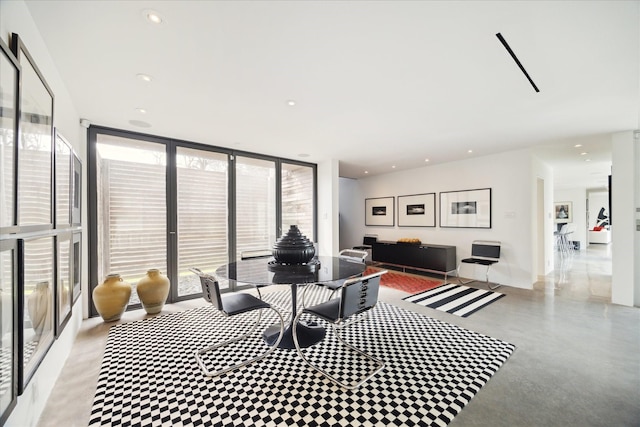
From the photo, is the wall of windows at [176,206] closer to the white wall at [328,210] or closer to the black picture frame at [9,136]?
the white wall at [328,210]

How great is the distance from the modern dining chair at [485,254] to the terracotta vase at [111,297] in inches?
218

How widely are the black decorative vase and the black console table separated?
374cm

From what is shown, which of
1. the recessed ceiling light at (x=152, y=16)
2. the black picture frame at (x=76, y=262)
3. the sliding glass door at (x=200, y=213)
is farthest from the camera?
the sliding glass door at (x=200, y=213)

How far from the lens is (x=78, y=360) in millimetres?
2309

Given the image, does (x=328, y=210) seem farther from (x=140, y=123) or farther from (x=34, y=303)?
(x=34, y=303)

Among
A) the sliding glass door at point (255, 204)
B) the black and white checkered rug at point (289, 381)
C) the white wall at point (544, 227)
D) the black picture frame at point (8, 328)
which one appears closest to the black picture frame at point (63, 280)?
the black and white checkered rug at point (289, 381)

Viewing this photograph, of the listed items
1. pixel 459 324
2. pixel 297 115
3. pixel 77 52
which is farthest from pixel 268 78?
pixel 459 324

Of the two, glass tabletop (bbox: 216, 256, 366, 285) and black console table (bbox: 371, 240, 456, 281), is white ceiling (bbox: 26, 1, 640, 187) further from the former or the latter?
black console table (bbox: 371, 240, 456, 281)

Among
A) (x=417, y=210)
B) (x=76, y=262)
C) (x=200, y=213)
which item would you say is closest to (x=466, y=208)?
(x=417, y=210)

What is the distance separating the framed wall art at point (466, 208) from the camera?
5207 millimetres

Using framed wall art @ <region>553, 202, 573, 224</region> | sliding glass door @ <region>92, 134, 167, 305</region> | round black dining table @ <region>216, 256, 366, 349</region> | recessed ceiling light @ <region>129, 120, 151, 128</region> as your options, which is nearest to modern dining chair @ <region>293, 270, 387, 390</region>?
round black dining table @ <region>216, 256, 366, 349</region>

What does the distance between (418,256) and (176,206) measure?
495 centimetres

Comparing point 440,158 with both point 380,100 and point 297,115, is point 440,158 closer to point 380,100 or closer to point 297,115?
point 380,100

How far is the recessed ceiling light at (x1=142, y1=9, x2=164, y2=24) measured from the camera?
1512mm
